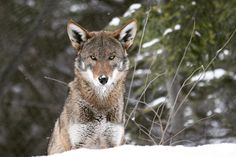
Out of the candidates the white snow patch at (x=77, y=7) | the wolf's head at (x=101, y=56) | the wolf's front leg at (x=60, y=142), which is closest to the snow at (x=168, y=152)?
the wolf's front leg at (x=60, y=142)

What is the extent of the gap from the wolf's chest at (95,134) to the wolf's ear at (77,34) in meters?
0.99

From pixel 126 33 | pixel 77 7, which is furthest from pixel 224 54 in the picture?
pixel 126 33

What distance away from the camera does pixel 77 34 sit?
775cm

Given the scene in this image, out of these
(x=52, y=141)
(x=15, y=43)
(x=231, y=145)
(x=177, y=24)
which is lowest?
(x=231, y=145)

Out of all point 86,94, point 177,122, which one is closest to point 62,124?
point 86,94

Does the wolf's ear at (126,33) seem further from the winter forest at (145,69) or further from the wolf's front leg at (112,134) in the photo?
the wolf's front leg at (112,134)

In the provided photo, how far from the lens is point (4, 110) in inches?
743

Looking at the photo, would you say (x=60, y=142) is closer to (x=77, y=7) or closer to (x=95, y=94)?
(x=95, y=94)

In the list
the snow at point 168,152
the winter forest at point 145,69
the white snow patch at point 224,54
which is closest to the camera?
the snow at point 168,152

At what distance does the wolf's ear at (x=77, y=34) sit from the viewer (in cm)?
766

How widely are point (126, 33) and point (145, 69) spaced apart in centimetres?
901

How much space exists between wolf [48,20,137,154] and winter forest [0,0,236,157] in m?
0.64

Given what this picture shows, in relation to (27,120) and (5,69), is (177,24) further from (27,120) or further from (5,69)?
(27,120)

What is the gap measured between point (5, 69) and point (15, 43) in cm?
153
